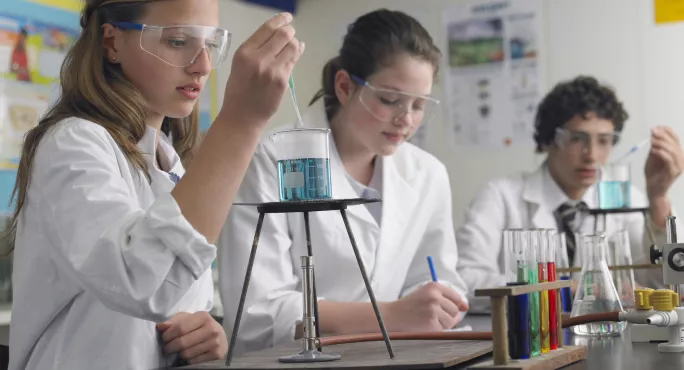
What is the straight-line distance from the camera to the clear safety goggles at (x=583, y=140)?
3355mm

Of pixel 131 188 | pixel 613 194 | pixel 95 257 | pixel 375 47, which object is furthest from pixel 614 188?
pixel 95 257

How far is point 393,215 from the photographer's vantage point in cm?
252

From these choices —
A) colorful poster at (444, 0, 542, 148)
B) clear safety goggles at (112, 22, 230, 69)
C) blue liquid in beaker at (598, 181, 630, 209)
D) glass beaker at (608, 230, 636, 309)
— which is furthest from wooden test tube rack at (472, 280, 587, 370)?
colorful poster at (444, 0, 542, 148)

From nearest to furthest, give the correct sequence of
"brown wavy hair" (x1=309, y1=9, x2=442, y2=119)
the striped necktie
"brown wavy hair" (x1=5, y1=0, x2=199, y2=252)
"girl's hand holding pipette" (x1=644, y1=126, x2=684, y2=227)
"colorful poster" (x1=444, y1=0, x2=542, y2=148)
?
"brown wavy hair" (x1=5, y1=0, x2=199, y2=252), "brown wavy hair" (x1=309, y1=9, x2=442, y2=119), "girl's hand holding pipette" (x1=644, y1=126, x2=684, y2=227), the striped necktie, "colorful poster" (x1=444, y1=0, x2=542, y2=148)

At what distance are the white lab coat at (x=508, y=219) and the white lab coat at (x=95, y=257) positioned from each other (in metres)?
1.88

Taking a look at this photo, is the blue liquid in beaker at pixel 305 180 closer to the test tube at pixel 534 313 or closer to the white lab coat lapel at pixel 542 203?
the test tube at pixel 534 313

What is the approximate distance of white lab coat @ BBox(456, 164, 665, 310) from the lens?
3.24m

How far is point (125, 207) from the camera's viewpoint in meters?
1.26

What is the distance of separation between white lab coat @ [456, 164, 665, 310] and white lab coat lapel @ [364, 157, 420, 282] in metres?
0.65

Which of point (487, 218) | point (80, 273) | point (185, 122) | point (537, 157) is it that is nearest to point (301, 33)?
point (537, 157)

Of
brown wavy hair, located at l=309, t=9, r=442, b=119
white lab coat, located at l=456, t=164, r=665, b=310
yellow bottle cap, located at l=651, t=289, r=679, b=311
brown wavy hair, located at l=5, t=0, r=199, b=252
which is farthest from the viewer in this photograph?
white lab coat, located at l=456, t=164, r=665, b=310

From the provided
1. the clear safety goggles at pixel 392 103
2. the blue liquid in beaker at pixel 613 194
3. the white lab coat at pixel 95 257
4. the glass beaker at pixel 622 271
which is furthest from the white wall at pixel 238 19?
the white lab coat at pixel 95 257

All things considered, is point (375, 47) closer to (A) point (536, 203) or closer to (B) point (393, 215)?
(B) point (393, 215)

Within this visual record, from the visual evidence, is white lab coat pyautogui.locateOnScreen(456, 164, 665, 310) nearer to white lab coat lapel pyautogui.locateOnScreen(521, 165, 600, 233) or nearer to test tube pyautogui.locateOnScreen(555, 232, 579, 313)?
white lab coat lapel pyautogui.locateOnScreen(521, 165, 600, 233)
